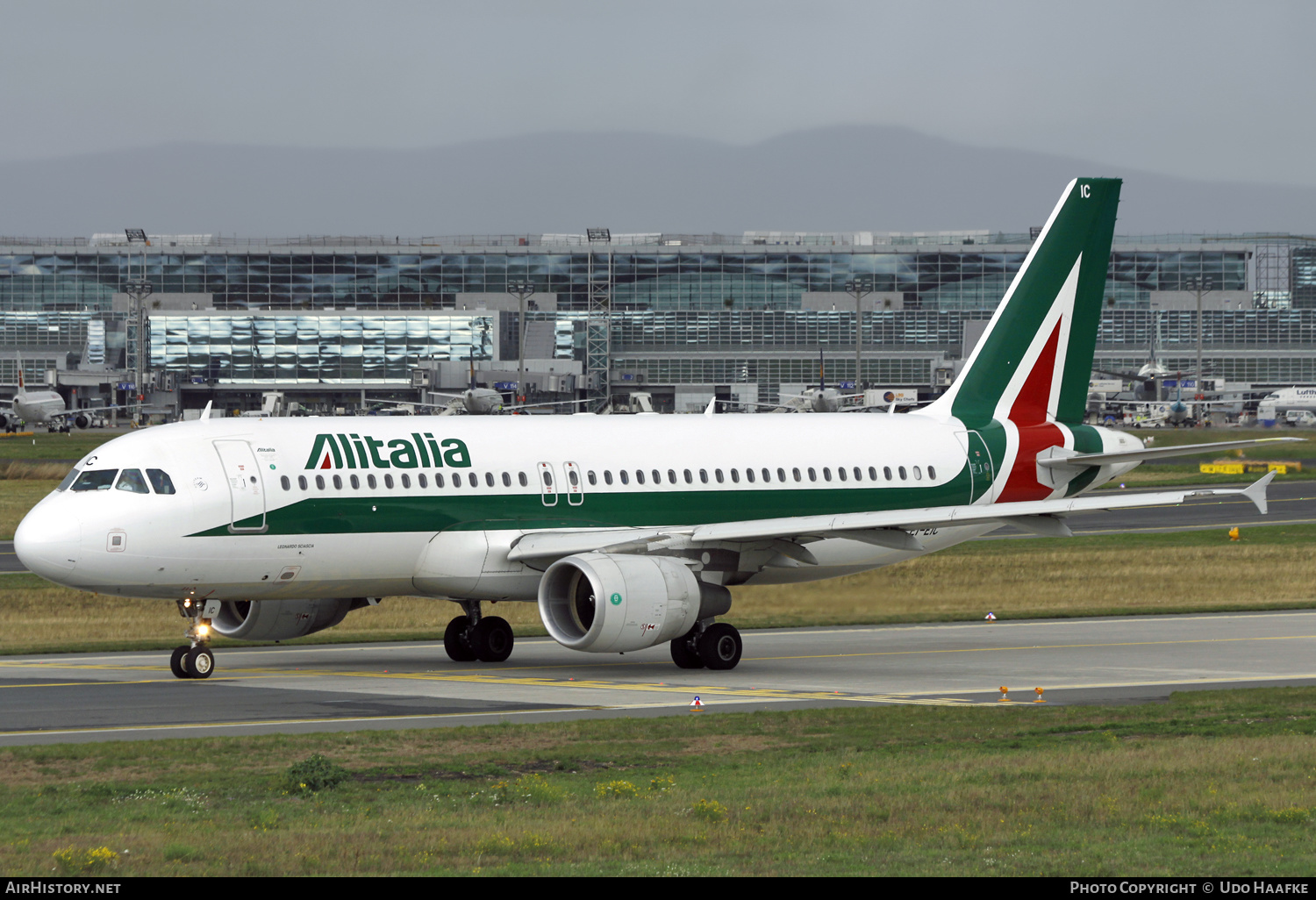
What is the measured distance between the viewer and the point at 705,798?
55.6 ft

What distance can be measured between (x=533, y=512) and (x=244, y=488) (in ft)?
18.4

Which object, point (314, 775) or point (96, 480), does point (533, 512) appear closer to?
point (96, 480)

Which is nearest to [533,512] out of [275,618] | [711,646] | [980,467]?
[711,646]

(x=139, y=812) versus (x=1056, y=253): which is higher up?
(x=1056, y=253)

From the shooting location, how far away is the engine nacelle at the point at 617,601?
28703 millimetres

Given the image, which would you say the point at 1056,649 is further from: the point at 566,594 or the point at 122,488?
the point at 122,488

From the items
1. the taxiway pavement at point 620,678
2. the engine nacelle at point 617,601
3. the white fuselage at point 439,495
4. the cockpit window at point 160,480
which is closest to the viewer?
the taxiway pavement at point 620,678

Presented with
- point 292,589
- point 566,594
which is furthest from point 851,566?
point 292,589

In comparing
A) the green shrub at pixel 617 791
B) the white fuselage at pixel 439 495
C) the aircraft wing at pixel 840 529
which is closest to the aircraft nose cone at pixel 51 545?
the white fuselage at pixel 439 495

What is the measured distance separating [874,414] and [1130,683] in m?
10.9

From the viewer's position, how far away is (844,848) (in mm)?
14273

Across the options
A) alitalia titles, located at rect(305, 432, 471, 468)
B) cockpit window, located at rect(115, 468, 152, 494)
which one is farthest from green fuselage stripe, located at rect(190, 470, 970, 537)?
cockpit window, located at rect(115, 468, 152, 494)

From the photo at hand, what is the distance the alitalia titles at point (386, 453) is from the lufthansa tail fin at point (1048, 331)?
12686mm

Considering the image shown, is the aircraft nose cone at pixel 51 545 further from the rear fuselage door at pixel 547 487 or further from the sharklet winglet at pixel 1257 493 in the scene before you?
the sharklet winglet at pixel 1257 493
